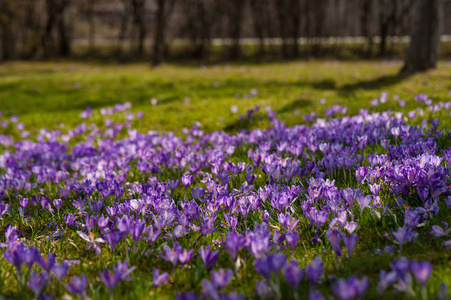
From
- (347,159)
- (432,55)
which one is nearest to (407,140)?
(347,159)

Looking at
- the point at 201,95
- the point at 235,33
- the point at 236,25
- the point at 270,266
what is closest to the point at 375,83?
the point at 201,95

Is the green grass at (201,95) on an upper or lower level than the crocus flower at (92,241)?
upper

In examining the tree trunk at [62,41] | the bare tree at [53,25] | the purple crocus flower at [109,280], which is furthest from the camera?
the tree trunk at [62,41]

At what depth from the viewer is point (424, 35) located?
12758 millimetres

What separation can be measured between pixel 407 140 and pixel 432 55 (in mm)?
10942

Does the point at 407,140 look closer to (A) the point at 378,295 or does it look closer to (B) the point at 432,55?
(A) the point at 378,295

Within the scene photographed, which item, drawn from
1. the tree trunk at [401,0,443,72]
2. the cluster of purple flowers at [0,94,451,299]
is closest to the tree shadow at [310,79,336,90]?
the tree trunk at [401,0,443,72]

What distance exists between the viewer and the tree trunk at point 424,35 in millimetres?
12547

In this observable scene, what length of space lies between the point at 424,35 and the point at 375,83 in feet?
8.19

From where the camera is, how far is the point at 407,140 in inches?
155

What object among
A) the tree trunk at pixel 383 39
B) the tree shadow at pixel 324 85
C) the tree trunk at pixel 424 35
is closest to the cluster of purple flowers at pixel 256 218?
the tree shadow at pixel 324 85

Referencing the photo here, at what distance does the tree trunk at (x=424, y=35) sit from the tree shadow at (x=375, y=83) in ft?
2.20

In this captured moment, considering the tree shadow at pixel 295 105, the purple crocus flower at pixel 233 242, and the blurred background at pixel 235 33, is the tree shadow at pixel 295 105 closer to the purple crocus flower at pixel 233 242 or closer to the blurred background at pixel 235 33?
the purple crocus flower at pixel 233 242

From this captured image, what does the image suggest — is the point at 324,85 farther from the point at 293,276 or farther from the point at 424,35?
the point at 293,276
